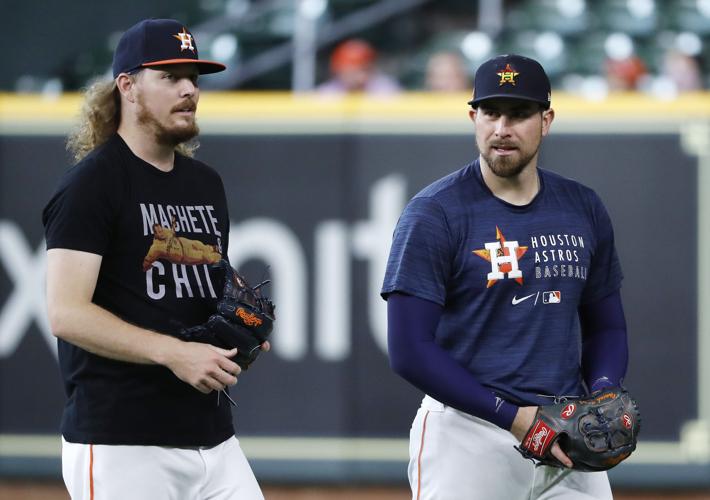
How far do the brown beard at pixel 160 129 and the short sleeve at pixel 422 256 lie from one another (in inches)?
26.8

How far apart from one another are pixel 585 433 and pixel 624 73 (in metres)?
5.84

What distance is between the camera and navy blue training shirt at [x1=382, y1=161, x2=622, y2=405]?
139 inches

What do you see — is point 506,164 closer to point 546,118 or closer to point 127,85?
point 546,118

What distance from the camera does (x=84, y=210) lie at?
332cm

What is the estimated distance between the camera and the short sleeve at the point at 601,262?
379 centimetres

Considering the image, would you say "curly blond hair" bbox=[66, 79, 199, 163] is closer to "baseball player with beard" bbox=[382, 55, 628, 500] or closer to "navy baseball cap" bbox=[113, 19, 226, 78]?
"navy baseball cap" bbox=[113, 19, 226, 78]

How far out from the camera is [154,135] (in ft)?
11.7

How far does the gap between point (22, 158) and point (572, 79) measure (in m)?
4.36

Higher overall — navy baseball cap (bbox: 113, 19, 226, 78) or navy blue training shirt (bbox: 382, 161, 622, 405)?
navy baseball cap (bbox: 113, 19, 226, 78)

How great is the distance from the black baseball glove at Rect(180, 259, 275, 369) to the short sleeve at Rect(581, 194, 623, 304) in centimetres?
100

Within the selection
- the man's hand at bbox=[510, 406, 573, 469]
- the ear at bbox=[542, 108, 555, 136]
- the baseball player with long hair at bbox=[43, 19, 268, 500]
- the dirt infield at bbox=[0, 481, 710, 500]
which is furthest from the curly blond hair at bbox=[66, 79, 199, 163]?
the dirt infield at bbox=[0, 481, 710, 500]

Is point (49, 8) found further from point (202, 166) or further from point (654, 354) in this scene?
point (202, 166)

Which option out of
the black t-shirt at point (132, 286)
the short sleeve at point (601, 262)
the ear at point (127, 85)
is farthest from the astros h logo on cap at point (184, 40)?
the short sleeve at point (601, 262)

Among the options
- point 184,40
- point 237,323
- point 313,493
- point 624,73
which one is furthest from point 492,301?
point 624,73
